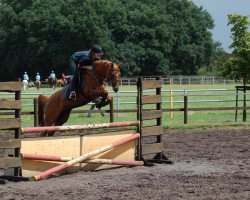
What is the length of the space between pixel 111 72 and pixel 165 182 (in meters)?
4.10

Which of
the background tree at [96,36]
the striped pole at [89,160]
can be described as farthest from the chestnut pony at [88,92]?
the background tree at [96,36]

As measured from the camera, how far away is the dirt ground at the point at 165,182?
342 inches

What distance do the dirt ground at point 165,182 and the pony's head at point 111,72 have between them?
1.94 meters

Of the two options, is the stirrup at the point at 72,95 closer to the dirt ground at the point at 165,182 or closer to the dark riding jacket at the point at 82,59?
the dark riding jacket at the point at 82,59

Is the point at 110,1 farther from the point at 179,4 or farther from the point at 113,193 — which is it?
the point at 113,193

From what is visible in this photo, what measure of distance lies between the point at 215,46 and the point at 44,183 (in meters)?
96.6

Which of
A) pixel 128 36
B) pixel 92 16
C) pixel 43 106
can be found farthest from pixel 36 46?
pixel 43 106

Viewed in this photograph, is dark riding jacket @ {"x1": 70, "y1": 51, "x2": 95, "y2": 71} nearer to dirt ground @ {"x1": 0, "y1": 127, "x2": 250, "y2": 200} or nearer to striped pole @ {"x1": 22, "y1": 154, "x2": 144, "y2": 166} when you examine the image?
dirt ground @ {"x1": 0, "y1": 127, "x2": 250, "y2": 200}

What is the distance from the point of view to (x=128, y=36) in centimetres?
8806

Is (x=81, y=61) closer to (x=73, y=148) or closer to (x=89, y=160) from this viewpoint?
(x=73, y=148)

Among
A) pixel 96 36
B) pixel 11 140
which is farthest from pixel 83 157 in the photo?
pixel 96 36

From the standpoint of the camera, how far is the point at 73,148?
1135 centimetres

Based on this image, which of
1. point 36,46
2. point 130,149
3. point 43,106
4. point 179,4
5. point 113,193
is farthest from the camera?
point 179,4

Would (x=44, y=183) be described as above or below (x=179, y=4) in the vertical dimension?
below
